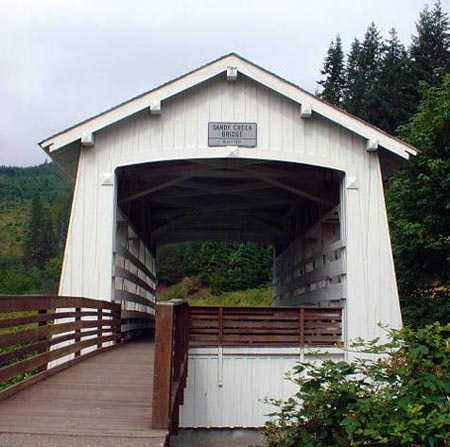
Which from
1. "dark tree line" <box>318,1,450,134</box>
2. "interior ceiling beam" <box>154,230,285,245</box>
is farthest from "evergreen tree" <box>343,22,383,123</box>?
"interior ceiling beam" <box>154,230,285,245</box>

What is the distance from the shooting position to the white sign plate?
10438 millimetres

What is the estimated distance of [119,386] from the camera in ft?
22.1

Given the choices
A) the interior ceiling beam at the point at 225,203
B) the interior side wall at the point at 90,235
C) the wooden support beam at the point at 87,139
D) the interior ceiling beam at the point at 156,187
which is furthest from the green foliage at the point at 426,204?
the wooden support beam at the point at 87,139

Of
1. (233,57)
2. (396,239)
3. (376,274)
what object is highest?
(233,57)

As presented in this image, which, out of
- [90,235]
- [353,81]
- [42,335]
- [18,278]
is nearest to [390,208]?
[90,235]

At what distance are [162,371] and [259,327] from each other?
5443 mm

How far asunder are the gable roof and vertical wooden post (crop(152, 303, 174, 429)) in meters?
5.90

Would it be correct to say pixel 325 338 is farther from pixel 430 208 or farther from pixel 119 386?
pixel 430 208

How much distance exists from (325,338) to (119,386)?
4427mm

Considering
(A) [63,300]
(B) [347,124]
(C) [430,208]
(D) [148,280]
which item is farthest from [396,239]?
(A) [63,300]

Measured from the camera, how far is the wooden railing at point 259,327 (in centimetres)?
1008

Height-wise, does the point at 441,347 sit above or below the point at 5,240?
below

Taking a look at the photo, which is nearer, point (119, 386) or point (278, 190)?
point (119, 386)

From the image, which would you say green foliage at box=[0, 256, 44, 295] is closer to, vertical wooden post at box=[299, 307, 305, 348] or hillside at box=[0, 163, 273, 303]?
hillside at box=[0, 163, 273, 303]
